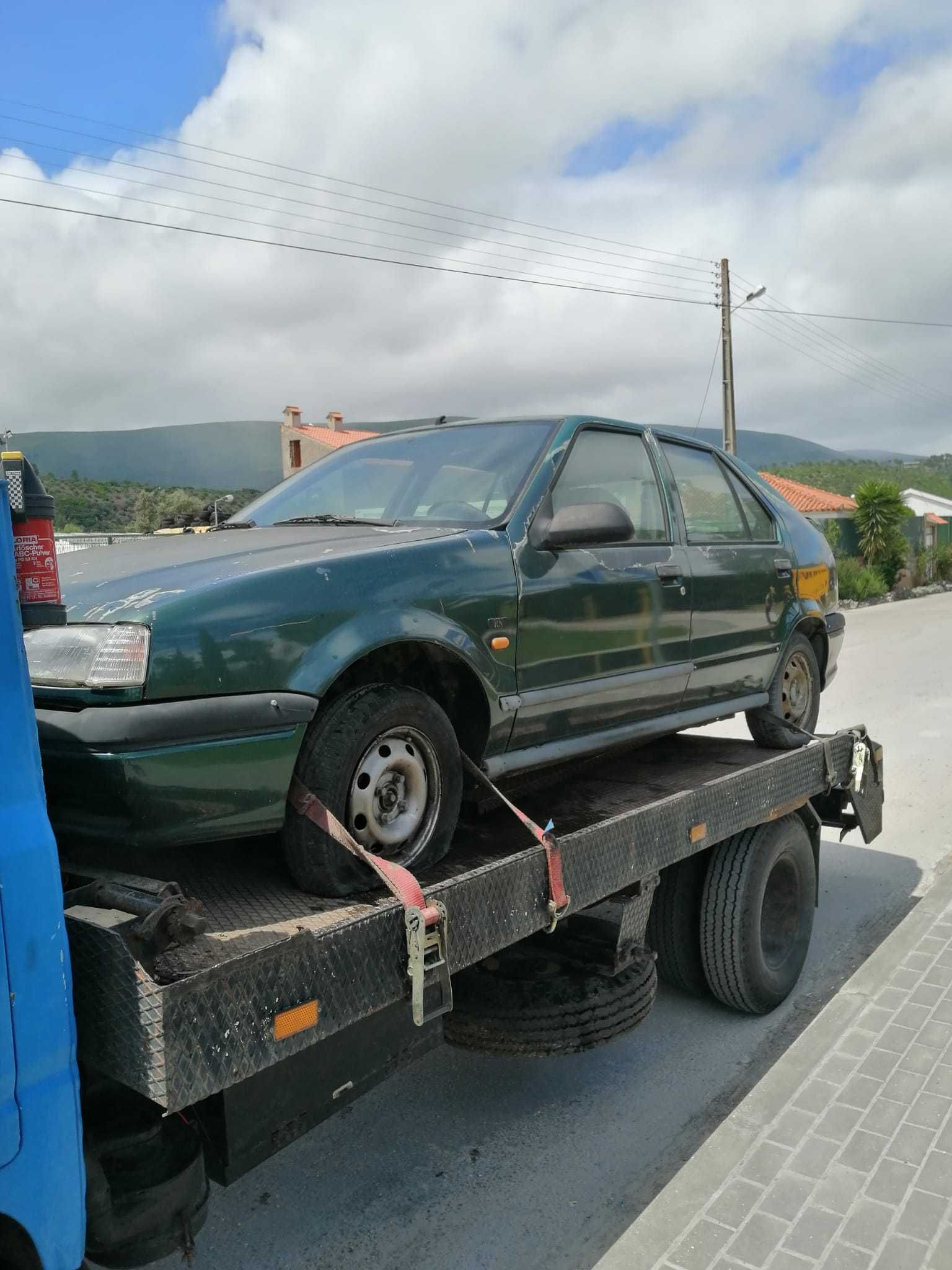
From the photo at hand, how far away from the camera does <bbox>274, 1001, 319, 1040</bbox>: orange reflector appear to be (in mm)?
2254

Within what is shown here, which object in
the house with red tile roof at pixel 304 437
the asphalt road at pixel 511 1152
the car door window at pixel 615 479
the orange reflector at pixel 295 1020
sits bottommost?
the asphalt road at pixel 511 1152

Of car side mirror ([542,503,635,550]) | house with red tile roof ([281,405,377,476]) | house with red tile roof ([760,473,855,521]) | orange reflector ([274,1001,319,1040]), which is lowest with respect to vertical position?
orange reflector ([274,1001,319,1040])

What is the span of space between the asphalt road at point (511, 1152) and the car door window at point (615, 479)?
2032mm

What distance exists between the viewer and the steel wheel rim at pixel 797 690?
5.20 m

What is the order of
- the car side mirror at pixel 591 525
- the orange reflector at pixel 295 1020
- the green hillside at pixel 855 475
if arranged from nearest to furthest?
1. the orange reflector at pixel 295 1020
2. the car side mirror at pixel 591 525
3. the green hillside at pixel 855 475

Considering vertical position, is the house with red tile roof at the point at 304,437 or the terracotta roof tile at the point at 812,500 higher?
the house with red tile roof at the point at 304,437

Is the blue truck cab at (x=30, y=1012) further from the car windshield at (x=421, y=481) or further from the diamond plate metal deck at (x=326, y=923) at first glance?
the car windshield at (x=421, y=481)

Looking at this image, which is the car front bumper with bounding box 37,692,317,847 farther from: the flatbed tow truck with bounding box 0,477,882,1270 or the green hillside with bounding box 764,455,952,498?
the green hillside with bounding box 764,455,952,498

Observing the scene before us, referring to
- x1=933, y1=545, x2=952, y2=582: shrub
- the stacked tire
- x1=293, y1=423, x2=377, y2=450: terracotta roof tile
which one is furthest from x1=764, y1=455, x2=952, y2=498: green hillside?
the stacked tire

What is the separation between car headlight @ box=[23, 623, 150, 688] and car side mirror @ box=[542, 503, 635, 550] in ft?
4.88

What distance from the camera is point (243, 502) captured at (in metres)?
4.61

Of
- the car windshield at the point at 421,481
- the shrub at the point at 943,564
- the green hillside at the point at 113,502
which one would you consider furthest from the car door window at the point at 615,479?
the shrub at the point at 943,564

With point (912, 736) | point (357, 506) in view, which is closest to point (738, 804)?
point (357, 506)

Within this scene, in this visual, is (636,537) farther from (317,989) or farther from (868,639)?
(868,639)
